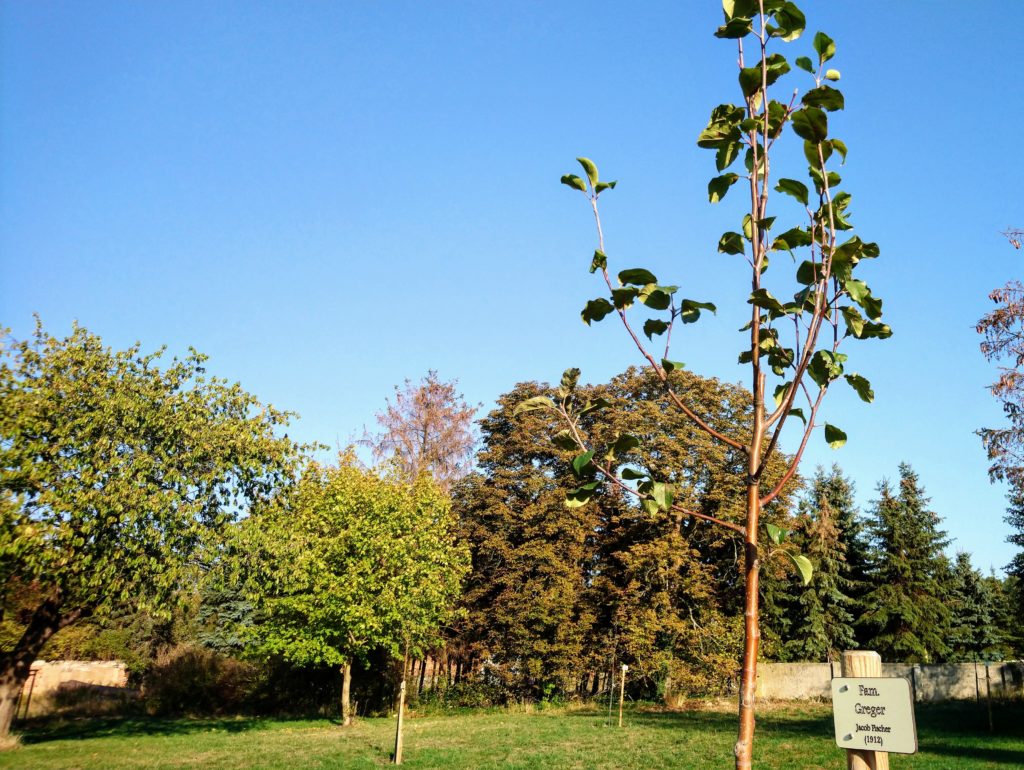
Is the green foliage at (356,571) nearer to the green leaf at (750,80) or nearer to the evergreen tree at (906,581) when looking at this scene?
the green leaf at (750,80)

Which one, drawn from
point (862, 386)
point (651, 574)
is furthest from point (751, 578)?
point (651, 574)

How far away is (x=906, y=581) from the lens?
3650 cm

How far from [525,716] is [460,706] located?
5.25m

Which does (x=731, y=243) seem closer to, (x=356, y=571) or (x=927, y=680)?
(x=356, y=571)

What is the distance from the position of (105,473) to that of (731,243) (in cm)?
1805

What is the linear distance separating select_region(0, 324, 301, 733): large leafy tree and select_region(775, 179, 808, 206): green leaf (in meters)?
17.7

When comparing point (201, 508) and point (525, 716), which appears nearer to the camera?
point (201, 508)

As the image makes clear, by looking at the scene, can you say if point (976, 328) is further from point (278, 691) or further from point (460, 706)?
point (278, 691)

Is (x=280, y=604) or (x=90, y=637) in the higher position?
(x=280, y=604)

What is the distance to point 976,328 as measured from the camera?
57.9 feet

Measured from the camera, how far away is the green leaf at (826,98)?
5.26 ft

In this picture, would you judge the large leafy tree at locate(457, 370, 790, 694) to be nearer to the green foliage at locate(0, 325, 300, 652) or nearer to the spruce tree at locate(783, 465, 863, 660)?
the spruce tree at locate(783, 465, 863, 660)

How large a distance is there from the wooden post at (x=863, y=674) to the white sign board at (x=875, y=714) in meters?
0.07

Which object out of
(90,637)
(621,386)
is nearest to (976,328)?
(621,386)
